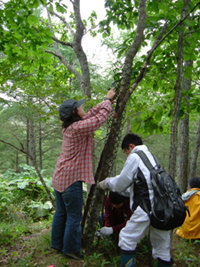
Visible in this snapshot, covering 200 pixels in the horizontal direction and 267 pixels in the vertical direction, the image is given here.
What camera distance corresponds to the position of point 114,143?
255 cm

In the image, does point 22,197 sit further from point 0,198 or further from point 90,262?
point 90,262

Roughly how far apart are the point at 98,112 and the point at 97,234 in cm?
170

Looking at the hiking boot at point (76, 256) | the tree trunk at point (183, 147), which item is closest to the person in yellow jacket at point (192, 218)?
the tree trunk at point (183, 147)

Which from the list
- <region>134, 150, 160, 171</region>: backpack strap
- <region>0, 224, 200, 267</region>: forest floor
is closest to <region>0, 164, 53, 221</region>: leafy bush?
<region>0, 224, 200, 267</region>: forest floor

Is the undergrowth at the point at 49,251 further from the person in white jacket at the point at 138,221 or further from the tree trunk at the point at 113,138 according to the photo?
the person in white jacket at the point at 138,221

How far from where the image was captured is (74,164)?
92.5 inches

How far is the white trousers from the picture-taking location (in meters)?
2.04

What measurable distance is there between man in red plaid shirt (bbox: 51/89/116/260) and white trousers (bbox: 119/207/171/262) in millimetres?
588

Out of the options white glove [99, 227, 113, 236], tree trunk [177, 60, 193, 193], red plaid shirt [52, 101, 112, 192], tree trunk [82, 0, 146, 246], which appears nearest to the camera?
red plaid shirt [52, 101, 112, 192]

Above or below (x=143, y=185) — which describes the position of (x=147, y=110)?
Answer: above

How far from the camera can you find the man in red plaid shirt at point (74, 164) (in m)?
2.28

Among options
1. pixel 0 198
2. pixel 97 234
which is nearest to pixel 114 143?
pixel 97 234

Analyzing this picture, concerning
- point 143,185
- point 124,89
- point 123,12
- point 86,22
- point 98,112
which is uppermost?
point 86,22

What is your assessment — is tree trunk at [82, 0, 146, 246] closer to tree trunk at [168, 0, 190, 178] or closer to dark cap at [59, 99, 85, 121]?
dark cap at [59, 99, 85, 121]
